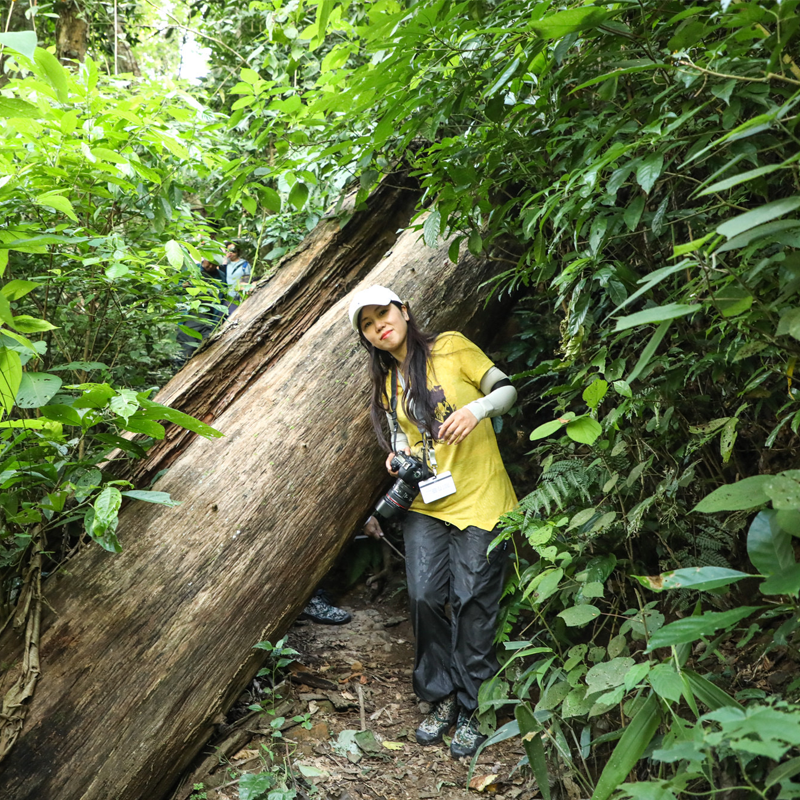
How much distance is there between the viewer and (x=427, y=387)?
330cm

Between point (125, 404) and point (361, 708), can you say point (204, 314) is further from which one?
point (361, 708)

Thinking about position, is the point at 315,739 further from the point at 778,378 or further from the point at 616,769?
→ the point at 778,378

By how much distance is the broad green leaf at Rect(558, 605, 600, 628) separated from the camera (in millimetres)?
2160

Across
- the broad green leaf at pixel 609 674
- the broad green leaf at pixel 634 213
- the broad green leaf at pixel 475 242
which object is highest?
the broad green leaf at pixel 634 213

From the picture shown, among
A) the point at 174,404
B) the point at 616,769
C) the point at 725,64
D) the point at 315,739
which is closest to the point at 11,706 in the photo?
the point at 315,739

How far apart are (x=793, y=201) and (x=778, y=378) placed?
1117mm

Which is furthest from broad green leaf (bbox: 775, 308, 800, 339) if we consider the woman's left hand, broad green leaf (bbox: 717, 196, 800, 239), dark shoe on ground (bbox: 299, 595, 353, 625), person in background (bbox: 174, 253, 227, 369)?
dark shoe on ground (bbox: 299, 595, 353, 625)

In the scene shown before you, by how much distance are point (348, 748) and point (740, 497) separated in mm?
2239

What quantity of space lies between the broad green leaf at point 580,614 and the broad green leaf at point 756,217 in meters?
1.46

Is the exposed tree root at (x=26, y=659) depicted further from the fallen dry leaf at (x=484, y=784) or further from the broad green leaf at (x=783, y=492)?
the broad green leaf at (x=783, y=492)

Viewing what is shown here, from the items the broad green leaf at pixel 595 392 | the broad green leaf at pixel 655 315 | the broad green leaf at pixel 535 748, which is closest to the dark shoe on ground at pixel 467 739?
the broad green leaf at pixel 535 748

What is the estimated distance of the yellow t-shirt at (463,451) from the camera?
10.6ft

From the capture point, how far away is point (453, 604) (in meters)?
3.20

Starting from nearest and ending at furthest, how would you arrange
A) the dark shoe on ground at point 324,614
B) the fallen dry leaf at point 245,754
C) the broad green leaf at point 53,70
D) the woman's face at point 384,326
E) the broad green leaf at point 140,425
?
the broad green leaf at point 53,70 → the broad green leaf at point 140,425 → the fallen dry leaf at point 245,754 → the woman's face at point 384,326 → the dark shoe on ground at point 324,614
